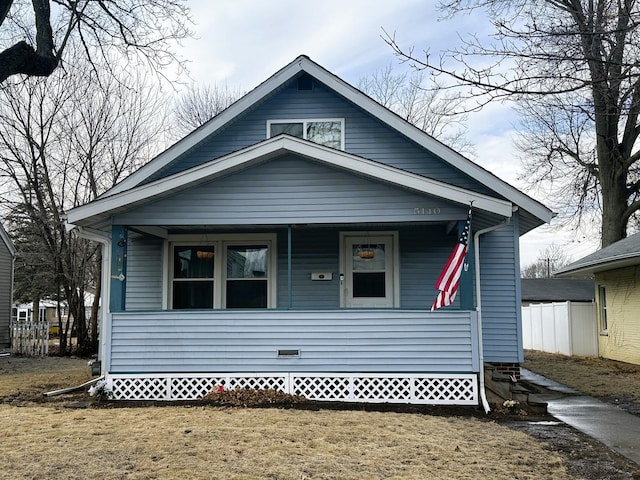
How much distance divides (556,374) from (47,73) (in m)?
12.9

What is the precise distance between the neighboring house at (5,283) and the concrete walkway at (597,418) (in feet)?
64.8

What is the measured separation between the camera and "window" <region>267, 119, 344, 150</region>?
11961mm

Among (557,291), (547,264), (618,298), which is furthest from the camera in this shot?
(547,264)

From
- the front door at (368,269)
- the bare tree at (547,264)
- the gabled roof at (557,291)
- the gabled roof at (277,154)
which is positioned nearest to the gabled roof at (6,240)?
the gabled roof at (277,154)

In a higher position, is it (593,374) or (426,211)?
(426,211)

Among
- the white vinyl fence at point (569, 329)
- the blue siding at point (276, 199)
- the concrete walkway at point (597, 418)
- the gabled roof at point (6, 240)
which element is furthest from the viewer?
the gabled roof at point (6, 240)

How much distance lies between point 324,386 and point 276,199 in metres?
3.03

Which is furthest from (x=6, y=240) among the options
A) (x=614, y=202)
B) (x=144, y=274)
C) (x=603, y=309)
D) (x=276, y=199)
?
(x=614, y=202)

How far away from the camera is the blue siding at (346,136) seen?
1160 centimetres

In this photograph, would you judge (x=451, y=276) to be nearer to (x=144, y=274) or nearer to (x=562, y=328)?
(x=144, y=274)

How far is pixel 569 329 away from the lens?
815 inches

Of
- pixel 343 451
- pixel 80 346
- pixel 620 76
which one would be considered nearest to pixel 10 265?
pixel 80 346

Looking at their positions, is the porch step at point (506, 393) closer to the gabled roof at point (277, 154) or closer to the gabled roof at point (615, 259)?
the gabled roof at point (277, 154)

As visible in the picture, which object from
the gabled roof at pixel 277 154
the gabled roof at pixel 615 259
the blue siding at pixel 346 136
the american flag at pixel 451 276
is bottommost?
the american flag at pixel 451 276
